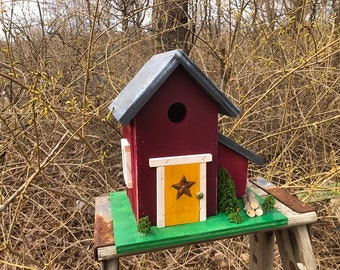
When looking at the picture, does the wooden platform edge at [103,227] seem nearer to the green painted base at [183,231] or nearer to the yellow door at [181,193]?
the green painted base at [183,231]

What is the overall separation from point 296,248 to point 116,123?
2108 millimetres

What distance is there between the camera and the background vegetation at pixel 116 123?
2.47 m

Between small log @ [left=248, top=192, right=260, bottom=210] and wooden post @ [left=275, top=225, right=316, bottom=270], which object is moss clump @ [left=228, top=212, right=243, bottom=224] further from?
wooden post @ [left=275, top=225, right=316, bottom=270]

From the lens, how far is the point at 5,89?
10.3 ft

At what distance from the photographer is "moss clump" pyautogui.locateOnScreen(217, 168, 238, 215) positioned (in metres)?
1.33

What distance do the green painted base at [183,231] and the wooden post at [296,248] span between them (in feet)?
0.63

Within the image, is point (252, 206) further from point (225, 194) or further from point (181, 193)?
point (181, 193)

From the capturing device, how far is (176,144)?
1.23 m

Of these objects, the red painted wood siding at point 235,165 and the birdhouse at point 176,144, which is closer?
the birdhouse at point 176,144

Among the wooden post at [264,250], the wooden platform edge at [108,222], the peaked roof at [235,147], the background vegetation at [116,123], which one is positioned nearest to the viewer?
the wooden platform edge at [108,222]

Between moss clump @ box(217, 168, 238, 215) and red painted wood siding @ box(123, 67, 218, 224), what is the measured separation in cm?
15

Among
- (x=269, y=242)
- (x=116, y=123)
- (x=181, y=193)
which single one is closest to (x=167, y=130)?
(x=181, y=193)

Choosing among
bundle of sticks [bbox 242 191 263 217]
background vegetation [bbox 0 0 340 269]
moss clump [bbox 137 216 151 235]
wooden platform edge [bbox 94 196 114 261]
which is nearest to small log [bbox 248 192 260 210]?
bundle of sticks [bbox 242 191 263 217]

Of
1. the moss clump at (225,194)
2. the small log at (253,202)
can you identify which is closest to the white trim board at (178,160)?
the moss clump at (225,194)
